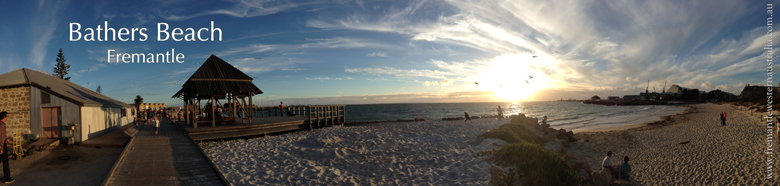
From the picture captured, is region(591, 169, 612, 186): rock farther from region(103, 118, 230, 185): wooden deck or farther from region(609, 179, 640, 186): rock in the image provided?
region(103, 118, 230, 185): wooden deck

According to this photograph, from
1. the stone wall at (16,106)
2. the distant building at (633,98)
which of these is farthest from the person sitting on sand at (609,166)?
the distant building at (633,98)

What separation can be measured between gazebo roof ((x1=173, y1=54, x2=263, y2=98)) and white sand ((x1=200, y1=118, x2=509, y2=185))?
123 inches

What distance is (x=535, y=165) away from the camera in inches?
349

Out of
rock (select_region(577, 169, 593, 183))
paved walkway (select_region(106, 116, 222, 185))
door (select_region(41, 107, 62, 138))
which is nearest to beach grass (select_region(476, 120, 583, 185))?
rock (select_region(577, 169, 593, 183))

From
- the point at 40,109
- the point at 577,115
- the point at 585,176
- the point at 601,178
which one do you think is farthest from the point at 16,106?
the point at 577,115

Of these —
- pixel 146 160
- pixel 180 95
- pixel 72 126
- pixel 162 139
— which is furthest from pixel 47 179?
pixel 180 95

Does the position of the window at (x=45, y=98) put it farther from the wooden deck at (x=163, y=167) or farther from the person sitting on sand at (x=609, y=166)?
the person sitting on sand at (x=609, y=166)

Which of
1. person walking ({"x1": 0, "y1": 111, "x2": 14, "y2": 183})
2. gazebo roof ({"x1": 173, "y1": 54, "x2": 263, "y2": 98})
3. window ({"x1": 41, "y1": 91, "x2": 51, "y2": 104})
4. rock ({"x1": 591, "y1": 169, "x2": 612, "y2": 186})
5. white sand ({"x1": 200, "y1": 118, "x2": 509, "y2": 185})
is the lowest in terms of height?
rock ({"x1": 591, "y1": 169, "x2": 612, "y2": 186})

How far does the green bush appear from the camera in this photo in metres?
8.03

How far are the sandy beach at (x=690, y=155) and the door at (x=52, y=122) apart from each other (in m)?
24.2

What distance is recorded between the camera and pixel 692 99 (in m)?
105

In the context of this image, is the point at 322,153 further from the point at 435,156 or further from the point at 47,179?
the point at 47,179

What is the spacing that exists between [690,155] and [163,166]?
70.8 feet

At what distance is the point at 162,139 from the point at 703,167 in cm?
2286
